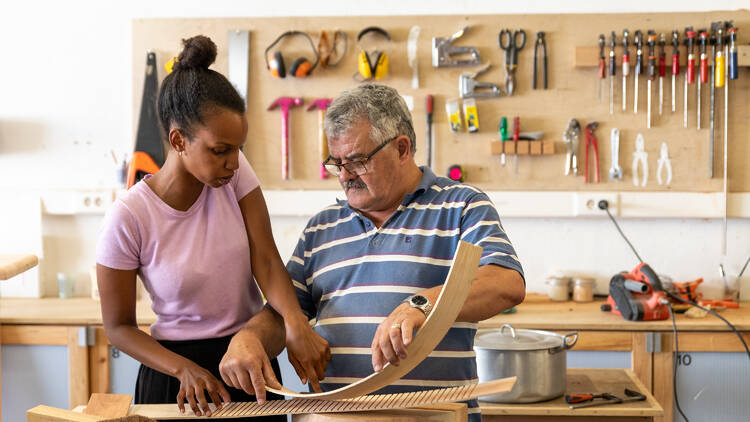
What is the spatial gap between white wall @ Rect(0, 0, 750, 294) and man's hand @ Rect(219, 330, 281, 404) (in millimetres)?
1953

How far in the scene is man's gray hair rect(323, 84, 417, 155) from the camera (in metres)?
1.48

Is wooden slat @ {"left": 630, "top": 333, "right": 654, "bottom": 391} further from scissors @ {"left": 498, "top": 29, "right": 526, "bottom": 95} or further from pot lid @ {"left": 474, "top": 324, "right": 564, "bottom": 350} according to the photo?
scissors @ {"left": 498, "top": 29, "right": 526, "bottom": 95}

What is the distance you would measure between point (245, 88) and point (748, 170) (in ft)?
6.78

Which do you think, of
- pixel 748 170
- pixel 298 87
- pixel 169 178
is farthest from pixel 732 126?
pixel 169 178

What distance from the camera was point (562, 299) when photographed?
10.1 feet

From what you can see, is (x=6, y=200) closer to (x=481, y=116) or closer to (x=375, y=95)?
(x=481, y=116)

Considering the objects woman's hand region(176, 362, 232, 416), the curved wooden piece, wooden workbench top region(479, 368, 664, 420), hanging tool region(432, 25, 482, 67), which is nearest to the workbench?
wooden workbench top region(479, 368, 664, 420)

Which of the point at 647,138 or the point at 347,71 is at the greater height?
the point at 347,71

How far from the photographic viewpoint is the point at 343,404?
120 centimetres

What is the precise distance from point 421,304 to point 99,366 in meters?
2.02

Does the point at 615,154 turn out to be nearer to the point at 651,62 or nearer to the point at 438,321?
the point at 651,62

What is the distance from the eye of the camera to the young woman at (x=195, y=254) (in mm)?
1362

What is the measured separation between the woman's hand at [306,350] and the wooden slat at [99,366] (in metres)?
1.64

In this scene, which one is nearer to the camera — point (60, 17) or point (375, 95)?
point (375, 95)
